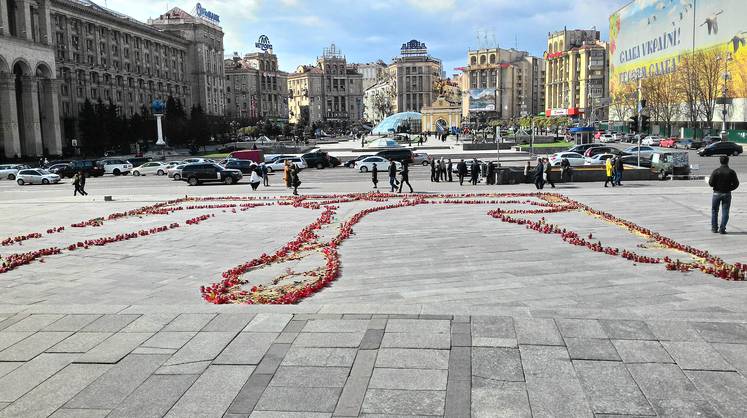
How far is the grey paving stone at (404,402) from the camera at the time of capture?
5.59 m

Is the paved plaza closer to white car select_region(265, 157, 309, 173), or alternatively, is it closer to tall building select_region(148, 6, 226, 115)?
white car select_region(265, 157, 309, 173)

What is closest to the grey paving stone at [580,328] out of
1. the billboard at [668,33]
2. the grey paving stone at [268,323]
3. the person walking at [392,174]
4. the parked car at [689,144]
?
the grey paving stone at [268,323]

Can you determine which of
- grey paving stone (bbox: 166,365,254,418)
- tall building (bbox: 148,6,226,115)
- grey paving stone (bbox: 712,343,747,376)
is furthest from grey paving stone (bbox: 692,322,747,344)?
tall building (bbox: 148,6,226,115)

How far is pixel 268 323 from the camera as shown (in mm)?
8125

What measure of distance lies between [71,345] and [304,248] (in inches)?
279

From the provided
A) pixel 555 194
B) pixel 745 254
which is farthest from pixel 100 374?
pixel 555 194

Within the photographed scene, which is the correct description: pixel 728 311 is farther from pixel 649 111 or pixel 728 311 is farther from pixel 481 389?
pixel 649 111

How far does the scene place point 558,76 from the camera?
155 m

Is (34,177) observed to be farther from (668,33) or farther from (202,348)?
(668,33)

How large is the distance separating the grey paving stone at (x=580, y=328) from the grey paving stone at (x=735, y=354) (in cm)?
121

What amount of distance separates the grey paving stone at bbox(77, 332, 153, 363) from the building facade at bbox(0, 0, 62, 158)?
2913 inches

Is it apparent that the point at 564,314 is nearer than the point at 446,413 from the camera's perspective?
No

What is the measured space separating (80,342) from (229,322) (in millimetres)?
1777

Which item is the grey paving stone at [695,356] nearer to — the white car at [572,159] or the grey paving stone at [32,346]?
the grey paving stone at [32,346]
